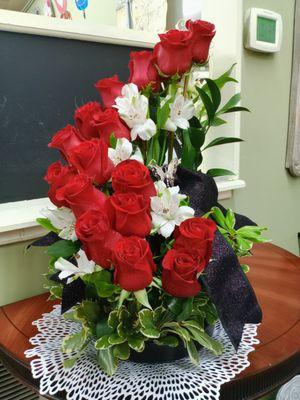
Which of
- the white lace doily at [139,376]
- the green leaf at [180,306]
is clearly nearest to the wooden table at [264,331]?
the white lace doily at [139,376]

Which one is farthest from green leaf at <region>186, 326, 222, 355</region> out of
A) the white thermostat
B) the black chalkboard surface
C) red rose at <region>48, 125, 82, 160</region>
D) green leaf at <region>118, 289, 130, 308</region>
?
the white thermostat

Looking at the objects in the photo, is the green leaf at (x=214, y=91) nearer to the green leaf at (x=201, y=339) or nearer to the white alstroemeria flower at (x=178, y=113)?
the white alstroemeria flower at (x=178, y=113)

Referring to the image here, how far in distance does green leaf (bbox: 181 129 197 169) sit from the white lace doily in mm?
308

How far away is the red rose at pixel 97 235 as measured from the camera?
42 cm

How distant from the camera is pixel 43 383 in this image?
1.62 feet

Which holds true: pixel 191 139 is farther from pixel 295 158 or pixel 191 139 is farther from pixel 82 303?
pixel 295 158

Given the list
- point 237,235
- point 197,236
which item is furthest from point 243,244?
point 197,236

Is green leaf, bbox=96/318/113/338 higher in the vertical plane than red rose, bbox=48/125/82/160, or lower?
lower

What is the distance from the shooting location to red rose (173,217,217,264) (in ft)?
1.44

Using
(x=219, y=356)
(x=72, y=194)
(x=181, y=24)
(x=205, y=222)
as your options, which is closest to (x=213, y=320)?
(x=219, y=356)

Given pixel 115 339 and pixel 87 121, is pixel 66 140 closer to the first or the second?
pixel 87 121

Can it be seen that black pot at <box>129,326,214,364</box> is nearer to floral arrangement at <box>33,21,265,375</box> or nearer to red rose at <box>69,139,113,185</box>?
floral arrangement at <box>33,21,265,375</box>

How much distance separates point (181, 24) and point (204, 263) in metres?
0.44

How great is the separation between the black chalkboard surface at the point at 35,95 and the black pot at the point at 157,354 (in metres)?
0.53
